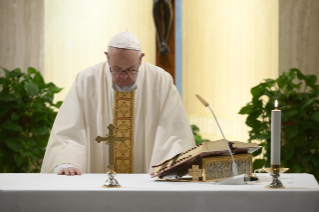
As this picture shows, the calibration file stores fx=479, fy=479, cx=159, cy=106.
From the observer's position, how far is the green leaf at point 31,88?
4.77 metres

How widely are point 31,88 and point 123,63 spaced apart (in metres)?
1.93

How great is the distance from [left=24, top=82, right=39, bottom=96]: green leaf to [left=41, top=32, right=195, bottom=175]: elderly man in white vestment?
4.83 ft

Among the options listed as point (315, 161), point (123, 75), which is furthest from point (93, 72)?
point (315, 161)

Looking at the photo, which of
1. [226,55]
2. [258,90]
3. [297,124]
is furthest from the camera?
[226,55]

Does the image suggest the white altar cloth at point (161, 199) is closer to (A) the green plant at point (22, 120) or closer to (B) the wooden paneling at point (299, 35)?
(A) the green plant at point (22, 120)

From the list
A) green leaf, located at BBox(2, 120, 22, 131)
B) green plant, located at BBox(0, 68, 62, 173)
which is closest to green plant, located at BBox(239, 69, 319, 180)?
green plant, located at BBox(0, 68, 62, 173)

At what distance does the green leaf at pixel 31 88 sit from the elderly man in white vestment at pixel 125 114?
1.47m

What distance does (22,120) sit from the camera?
16.1 feet

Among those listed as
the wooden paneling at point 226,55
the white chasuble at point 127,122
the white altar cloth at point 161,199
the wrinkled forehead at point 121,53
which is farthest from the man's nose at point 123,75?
the wooden paneling at point 226,55

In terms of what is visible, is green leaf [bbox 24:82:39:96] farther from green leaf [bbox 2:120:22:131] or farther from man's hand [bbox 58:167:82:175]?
man's hand [bbox 58:167:82:175]

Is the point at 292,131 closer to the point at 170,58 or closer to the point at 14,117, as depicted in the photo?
the point at 14,117

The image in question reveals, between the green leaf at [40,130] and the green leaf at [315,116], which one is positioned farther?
the green leaf at [40,130]

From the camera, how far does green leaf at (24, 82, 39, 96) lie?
4773 mm

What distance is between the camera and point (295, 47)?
5.06m
